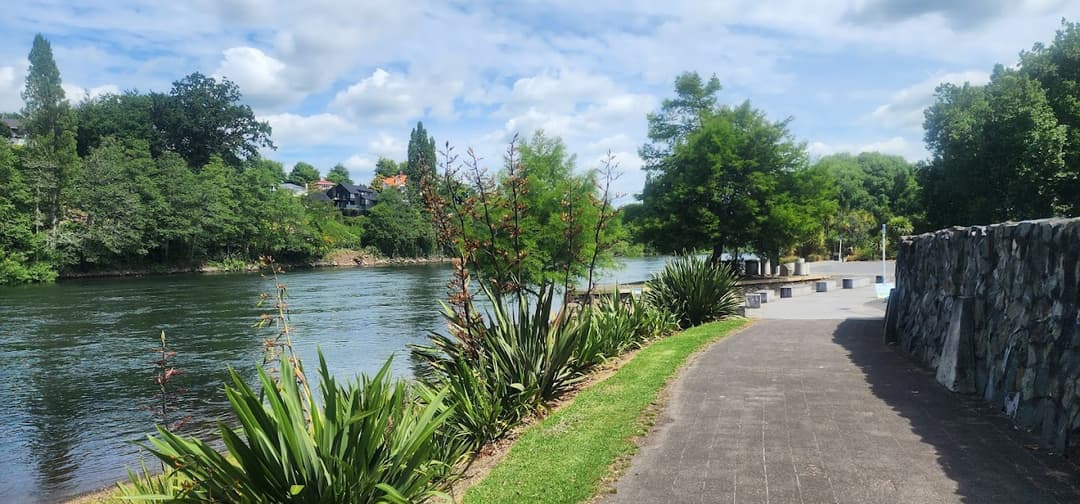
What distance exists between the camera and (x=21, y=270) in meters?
47.7

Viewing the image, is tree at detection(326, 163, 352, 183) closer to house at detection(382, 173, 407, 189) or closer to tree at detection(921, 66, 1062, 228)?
house at detection(382, 173, 407, 189)

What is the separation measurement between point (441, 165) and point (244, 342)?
16145mm

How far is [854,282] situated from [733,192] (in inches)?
335

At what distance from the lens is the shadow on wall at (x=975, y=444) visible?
4656mm

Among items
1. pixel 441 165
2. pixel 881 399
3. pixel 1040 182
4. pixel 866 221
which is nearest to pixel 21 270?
pixel 441 165

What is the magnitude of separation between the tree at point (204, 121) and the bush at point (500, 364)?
79.9 metres

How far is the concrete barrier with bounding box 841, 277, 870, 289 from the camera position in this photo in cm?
2594

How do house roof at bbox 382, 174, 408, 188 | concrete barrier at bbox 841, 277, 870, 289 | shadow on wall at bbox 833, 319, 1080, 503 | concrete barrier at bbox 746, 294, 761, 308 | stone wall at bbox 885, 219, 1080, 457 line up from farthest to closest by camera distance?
house roof at bbox 382, 174, 408, 188 < concrete barrier at bbox 841, 277, 870, 289 < concrete barrier at bbox 746, 294, 761, 308 < stone wall at bbox 885, 219, 1080, 457 < shadow on wall at bbox 833, 319, 1080, 503

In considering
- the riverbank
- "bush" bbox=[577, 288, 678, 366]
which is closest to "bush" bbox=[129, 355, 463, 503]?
"bush" bbox=[577, 288, 678, 366]

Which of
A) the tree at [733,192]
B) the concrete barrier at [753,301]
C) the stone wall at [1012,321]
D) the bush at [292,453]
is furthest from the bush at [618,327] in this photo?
the tree at [733,192]

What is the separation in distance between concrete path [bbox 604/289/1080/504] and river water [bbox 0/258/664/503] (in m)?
2.86

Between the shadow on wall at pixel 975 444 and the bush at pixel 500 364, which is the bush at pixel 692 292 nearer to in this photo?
the shadow on wall at pixel 975 444

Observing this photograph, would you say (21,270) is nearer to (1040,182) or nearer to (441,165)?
(441,165)

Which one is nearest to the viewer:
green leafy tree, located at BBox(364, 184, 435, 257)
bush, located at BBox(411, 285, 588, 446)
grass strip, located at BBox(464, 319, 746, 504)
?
grass strip, located at BBox(464, 319, 746, 504)
